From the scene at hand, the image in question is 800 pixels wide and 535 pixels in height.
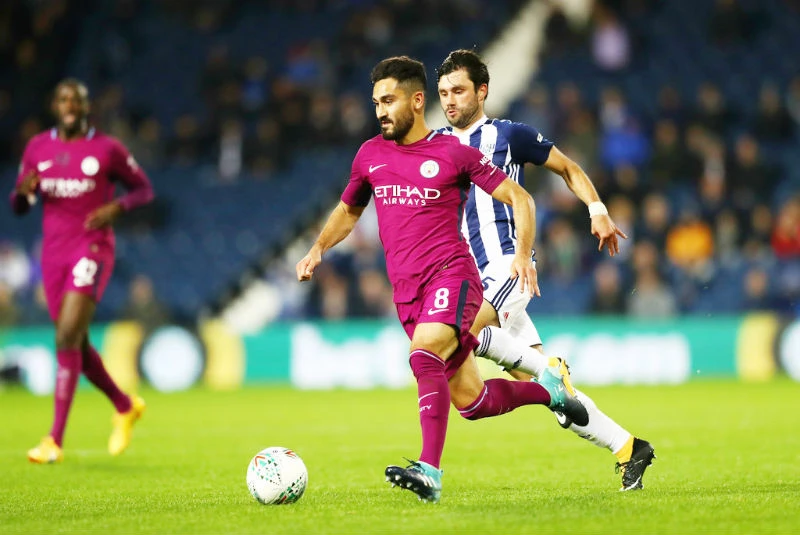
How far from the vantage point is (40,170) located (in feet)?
30.8

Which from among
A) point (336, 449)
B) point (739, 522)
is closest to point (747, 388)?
point (336, 449)

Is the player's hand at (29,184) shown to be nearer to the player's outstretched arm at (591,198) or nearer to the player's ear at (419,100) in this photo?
the player's ear at (419,100)

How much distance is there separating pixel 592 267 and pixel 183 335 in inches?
241

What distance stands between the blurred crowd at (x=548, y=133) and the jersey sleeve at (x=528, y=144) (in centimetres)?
1096

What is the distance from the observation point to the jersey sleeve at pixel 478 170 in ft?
21.1

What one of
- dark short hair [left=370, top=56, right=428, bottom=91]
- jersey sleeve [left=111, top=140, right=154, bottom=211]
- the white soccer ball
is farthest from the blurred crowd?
the white soccer ball

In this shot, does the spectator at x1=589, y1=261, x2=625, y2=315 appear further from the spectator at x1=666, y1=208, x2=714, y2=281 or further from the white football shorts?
the white football shorts

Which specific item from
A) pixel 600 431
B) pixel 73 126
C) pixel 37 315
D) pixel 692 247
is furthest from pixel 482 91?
pixel 37 315

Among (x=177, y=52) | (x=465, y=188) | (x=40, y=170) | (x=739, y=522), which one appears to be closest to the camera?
(x=739, y=522)

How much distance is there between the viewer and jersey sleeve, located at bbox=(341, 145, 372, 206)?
6711mm

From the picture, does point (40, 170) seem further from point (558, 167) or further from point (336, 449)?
point (558, 167)

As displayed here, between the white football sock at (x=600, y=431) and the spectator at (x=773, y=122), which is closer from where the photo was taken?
the white football sock at (x=600, y=431)

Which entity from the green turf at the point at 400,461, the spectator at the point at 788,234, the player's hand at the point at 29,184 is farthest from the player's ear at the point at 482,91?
the spectator at the point at 788,234

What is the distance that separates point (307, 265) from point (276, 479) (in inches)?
43.3
